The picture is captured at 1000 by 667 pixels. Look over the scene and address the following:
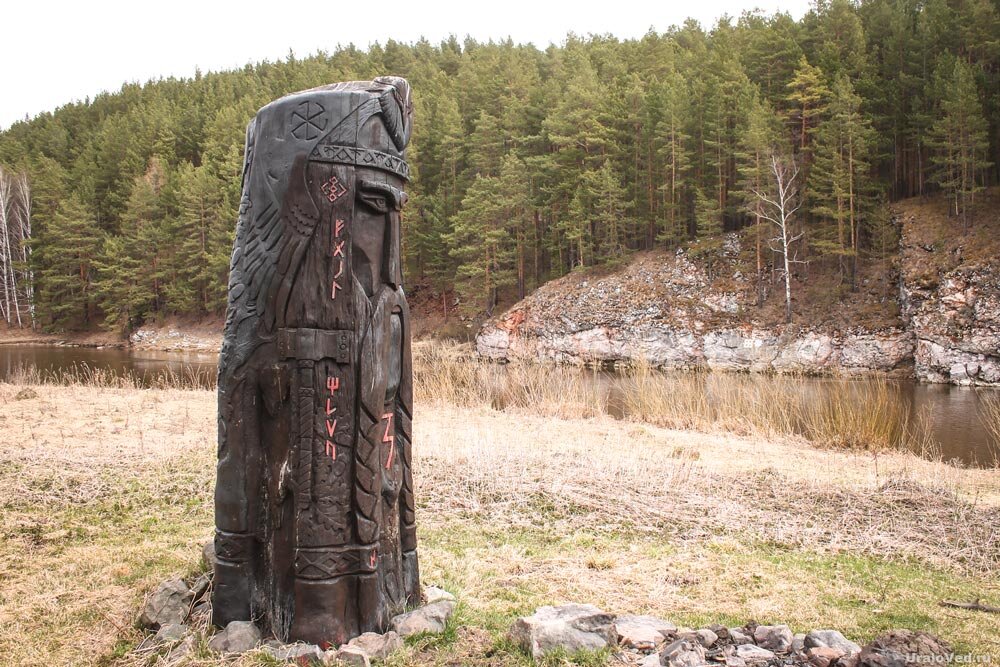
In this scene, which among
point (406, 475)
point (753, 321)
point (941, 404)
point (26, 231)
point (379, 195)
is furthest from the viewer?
point (26, 231)

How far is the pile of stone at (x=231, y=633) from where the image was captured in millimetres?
3652

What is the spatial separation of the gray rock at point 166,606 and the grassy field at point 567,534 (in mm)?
125

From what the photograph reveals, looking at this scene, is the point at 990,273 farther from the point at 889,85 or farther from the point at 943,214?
the point at 889,85

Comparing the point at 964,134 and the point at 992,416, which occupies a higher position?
the point at 964,134

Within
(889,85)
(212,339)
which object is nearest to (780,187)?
(889,85)

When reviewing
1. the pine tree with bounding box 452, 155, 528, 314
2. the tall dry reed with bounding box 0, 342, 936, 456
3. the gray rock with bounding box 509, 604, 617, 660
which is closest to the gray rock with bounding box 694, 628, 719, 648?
the gray rock with bounding box 509, 604, 617, 660

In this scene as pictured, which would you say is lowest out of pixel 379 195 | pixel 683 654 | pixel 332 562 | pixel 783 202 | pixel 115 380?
pixel 683 654

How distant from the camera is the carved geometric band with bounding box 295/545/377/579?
3.82 metres

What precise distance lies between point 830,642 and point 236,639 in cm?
320

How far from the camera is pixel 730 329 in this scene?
29.3 metres

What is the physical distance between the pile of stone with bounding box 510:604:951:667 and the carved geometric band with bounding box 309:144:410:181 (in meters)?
2.78

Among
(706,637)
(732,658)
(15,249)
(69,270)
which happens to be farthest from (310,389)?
(15,249)

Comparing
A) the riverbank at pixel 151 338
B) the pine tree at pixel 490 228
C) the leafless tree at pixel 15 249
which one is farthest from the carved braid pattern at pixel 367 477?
the leafless tree at pixel 15 249

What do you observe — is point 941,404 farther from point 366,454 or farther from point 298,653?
point 298,653
